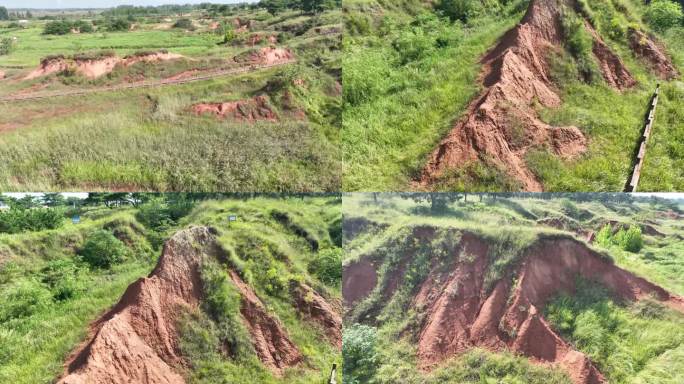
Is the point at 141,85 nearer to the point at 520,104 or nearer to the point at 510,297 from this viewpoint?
the point at 520,104

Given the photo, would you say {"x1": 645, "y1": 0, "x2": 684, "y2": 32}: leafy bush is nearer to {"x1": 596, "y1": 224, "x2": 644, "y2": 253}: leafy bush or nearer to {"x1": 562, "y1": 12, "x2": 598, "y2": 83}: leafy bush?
{"x1": 562, "y1": 12, "x2": 598, "y2": 83}: leafy bush

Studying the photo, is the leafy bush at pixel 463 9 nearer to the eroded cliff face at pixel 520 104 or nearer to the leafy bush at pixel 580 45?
the eroded cliff face at pixel 520 104

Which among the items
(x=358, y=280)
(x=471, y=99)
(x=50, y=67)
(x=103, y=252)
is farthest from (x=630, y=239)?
(x=50, y=67)

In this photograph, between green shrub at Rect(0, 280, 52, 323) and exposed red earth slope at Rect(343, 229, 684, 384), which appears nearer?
exposed red earth slope at Rect(343, 229, 684, 384)

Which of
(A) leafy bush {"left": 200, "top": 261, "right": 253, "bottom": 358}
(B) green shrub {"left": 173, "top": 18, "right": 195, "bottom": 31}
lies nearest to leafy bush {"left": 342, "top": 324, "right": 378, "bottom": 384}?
(A) leafy bush {"left": 200, "top": 261, "right": 253, "bottom": 358}

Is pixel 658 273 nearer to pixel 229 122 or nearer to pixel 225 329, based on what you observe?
pixel 225 329

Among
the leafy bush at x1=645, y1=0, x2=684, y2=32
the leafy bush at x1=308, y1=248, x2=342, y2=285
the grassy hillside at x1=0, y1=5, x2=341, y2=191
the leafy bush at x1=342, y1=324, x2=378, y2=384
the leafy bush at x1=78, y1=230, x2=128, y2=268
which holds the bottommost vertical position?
the leafy bush at x1=342, y1=324, x2=378, y2=384

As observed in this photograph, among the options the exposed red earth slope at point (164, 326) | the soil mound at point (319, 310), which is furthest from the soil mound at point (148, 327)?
the soil mound at point (319, 310)

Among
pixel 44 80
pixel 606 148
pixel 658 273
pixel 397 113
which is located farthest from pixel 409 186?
pixel 44 80
